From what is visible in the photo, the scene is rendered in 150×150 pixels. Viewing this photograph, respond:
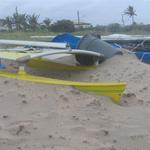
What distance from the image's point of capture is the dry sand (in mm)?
4754

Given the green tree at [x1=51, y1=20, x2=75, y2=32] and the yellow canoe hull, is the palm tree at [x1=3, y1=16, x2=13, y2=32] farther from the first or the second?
the yellow canoe hull

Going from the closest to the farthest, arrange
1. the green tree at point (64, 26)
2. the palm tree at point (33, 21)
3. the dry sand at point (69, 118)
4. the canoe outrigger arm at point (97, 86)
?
the dry sand at point (69, 118), the canoe outrigger arm at point (97, 86), the green tree at point (64, 26), the palm tree at point (33, 21)

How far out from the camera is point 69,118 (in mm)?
5402

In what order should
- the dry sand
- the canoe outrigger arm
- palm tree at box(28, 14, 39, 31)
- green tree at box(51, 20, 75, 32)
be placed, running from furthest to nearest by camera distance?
palm tree at box(28, 14, 39, 31) < green tree at box(51, 20, 75, 32) < the canoe outrigger arm < the dry sand

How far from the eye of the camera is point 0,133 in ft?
15.9

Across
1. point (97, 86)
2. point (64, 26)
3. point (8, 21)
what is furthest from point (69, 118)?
point (8, 21)

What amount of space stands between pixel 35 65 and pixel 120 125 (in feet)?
8.66

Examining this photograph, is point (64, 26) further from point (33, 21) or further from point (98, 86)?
point (98, 86)

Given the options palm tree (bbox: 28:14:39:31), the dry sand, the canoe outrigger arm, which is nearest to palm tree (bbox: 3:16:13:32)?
palm tree (bbox: 28:14:39:31)

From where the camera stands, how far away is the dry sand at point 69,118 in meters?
4.75

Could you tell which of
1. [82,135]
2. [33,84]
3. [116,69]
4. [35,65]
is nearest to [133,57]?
[116,69]

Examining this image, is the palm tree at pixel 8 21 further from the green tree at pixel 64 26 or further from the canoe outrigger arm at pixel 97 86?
the canoe outrigger arm at pixel 97 86

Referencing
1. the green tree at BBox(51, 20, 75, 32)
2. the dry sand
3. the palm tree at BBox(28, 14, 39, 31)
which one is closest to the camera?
the dry sand

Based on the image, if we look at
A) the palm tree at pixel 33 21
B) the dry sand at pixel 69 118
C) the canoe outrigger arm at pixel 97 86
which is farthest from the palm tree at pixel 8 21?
the canoe outrigger arm at pixel 97 86
